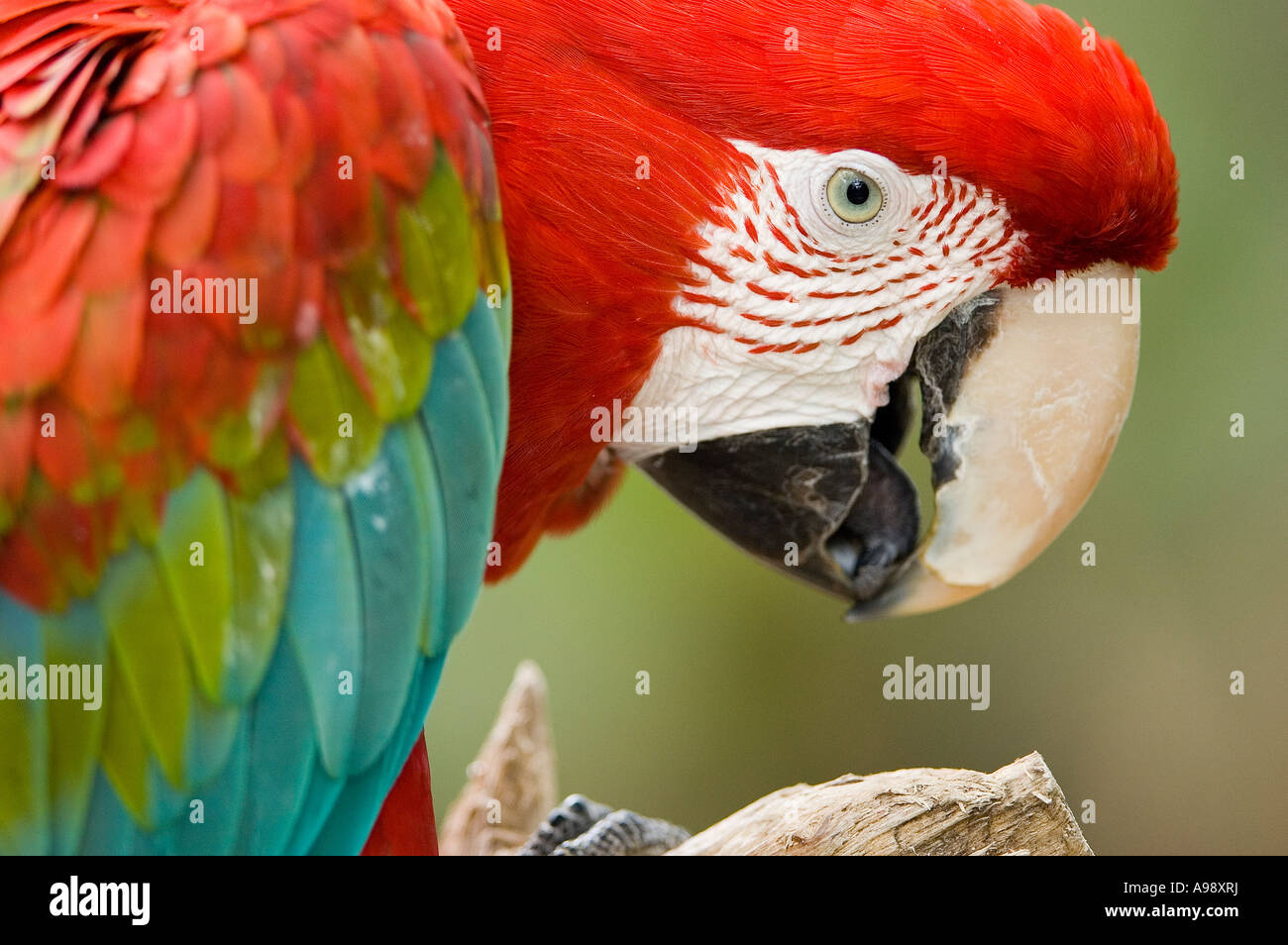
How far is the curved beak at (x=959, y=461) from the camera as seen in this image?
1222 mm

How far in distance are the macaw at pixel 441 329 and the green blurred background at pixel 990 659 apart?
4.25 feet

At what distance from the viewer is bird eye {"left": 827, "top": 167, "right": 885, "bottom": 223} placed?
116 centimetres

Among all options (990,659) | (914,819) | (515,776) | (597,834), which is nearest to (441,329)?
(914,819)

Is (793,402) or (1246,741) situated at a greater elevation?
(793,402)

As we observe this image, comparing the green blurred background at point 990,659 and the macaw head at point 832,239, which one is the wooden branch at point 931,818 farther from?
the green blurred background at point 990,659

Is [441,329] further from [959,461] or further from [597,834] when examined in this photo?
[597,834]

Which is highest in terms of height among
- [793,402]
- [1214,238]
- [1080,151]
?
[1214,238]

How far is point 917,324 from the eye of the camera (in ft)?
3.93

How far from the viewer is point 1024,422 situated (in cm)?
123

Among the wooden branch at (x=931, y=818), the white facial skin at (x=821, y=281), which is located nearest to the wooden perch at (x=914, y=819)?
the wooden branch at (x=931, y=818)

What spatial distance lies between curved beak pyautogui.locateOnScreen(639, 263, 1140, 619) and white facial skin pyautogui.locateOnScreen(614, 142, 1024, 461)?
4 cm

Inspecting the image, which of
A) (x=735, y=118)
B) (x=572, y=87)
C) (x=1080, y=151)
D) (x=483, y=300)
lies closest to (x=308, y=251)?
(x=483, y=300)
